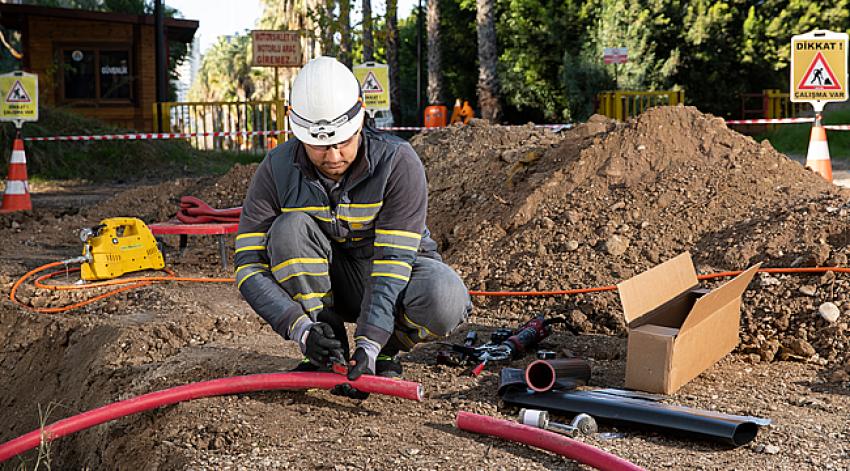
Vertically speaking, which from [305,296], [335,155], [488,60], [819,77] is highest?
[488,60]

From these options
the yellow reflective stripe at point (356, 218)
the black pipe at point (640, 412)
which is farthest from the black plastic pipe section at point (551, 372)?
the yellow reflective stripe at point (356, 218)

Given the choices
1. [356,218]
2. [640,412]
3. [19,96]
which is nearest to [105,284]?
[356,218]

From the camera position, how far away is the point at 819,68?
9289 millimetres

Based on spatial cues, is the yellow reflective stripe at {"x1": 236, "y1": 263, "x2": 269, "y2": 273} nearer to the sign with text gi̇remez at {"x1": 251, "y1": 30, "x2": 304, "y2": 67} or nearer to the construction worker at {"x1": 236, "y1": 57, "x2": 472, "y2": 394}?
the construction worker at {"x1": 236, "y1": 57, "x2": 472, "y2": 394}

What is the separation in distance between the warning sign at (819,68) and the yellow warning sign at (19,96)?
8982 mm

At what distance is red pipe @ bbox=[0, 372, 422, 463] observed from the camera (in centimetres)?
360

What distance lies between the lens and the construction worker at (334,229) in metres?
3.74

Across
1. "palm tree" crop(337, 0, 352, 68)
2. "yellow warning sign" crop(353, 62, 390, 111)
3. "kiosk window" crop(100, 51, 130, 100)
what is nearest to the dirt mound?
"yellow warning sign" crop(353, 62, 390, 111)

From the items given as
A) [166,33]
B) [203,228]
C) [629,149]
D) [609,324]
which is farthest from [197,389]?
[166,33]

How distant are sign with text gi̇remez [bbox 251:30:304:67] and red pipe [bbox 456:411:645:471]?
545 inches

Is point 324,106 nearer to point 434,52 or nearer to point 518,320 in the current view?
point 518,320

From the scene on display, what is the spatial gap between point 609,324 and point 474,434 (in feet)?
7.06

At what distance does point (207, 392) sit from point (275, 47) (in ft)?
44.9

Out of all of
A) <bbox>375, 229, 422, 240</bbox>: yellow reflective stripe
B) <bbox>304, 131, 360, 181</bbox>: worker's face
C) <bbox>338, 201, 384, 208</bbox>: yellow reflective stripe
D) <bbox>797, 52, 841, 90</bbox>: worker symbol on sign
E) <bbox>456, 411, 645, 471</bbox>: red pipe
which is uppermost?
<bbox>797, 52, 841, 90</bbox>: worker symbol on sign
